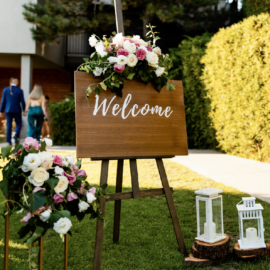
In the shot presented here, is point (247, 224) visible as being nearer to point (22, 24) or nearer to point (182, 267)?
point (182, 267)

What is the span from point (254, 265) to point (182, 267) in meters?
0.49

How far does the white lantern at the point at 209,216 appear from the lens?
244cm

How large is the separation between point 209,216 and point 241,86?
509cm

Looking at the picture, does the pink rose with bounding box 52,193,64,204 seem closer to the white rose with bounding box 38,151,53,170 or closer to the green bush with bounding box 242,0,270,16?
the white rose with bounding box 38,151,53,170

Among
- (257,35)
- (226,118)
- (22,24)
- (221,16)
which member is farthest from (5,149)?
(221,16)

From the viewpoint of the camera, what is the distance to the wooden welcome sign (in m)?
2.31

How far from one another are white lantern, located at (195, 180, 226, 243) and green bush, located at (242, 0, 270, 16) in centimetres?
879

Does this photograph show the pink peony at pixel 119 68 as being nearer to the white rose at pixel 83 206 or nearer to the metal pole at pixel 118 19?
the metal pole at pixel 118 19

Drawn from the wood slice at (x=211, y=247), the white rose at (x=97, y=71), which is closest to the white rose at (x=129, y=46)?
the white rose at (x=97, y=71)

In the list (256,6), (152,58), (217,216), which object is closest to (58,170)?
(152,58)

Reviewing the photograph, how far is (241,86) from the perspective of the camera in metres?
6.99

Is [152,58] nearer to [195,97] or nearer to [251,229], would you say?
[251,229]

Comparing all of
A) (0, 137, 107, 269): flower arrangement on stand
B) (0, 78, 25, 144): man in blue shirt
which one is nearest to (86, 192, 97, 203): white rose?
(0, 137, 107, 269): flower arrangement on stand

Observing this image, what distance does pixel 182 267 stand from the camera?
236cm
